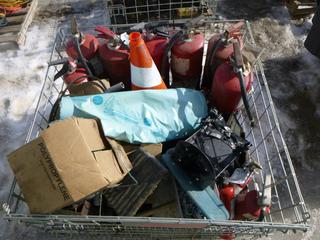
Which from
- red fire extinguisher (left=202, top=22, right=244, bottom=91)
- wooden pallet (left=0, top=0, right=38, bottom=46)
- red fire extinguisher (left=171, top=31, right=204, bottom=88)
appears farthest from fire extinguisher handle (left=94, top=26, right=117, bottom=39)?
wooden pallet (left=0, top=0, right=38, bottom=46)

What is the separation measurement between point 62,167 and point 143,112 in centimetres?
76

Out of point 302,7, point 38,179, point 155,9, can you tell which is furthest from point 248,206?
point 302,7

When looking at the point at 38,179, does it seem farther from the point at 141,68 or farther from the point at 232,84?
the point at 232,84

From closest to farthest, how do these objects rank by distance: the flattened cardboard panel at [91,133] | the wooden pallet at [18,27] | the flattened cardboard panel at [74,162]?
the flattened cardboard panel at [74,162] < the flattened cardboard panel at [91,133] < the wooden pallet at [18,27]

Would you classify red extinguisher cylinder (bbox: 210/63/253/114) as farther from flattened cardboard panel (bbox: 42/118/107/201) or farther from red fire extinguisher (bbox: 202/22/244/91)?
flattened cardboard panel (bbox: 42/118/107/201)

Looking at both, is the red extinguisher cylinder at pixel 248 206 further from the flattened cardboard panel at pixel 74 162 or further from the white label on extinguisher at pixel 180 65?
the white label on extinguisher at pixel 180 65

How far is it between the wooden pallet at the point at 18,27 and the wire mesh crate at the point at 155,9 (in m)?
1.07

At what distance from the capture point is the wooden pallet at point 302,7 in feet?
14.7

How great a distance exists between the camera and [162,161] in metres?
2.56

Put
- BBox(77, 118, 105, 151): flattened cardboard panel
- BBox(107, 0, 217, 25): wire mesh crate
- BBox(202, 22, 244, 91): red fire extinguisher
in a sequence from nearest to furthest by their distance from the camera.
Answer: BBox(77, 118, 105, 151): flattened cardboard panel, BBox(202, 22, 244, 91): red fire extinguisher, BBox(107, 0, 217, 25): wire mesh crate

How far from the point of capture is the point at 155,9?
428cm

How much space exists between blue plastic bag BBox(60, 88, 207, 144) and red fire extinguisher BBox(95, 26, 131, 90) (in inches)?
12.9

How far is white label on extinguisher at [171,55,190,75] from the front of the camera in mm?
2891

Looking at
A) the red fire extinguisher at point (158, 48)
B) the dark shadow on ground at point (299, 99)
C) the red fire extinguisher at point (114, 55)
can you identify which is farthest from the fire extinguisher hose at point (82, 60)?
the dark shadow on ground at point (299, 99)
